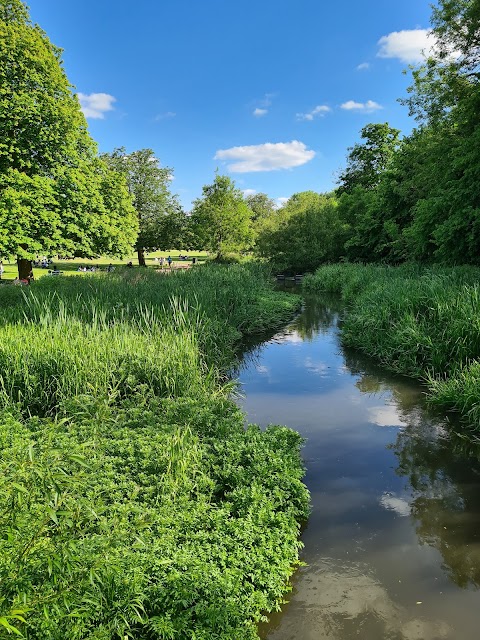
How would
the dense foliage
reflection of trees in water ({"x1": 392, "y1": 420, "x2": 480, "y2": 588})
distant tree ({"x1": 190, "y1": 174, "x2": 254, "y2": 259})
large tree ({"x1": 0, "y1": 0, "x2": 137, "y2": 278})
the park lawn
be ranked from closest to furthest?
reflection of trees in water ({"x1": 392, "y1": 420, "x2": 480, "y2": 588}) < the dense foliage < large tree ({"x1": 0, "y1": 0, "x2": 137, "y2": 278}) < the park lawn < distant tree ({"x1": 190, "y1": 174, "x2": 254, "y2": 259})

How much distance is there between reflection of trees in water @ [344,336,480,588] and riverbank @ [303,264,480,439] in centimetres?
49

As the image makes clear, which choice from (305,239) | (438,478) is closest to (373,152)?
(305,239)

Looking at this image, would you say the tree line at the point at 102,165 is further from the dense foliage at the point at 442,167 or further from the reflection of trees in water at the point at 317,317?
the reflection of trees in water at the point at 317,317

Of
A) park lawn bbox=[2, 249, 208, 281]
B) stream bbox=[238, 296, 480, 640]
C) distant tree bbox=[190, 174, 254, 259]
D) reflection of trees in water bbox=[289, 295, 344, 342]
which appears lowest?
stream bbox=[238, 296, 480, 640]

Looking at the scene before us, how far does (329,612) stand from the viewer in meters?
3.20

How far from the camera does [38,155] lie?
17.4 m

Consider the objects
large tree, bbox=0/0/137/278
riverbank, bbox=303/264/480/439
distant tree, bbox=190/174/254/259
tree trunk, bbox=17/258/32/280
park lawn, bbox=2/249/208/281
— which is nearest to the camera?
riverbank, bbox=303/264/480/439

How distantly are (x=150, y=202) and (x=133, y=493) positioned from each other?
38.9m

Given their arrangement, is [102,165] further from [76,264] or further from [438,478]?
[76,264]

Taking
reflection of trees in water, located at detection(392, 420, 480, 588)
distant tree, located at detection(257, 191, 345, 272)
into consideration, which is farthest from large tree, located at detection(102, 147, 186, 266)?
reflection of trees in water, located at detection(392, 420, 480, 588)

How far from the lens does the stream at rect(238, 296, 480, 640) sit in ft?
10.3

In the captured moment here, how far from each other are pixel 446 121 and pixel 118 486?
17.7 meters

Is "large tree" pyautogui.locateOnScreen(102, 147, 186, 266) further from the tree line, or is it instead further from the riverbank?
the riverbank

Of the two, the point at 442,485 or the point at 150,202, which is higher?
the point at 150,202
